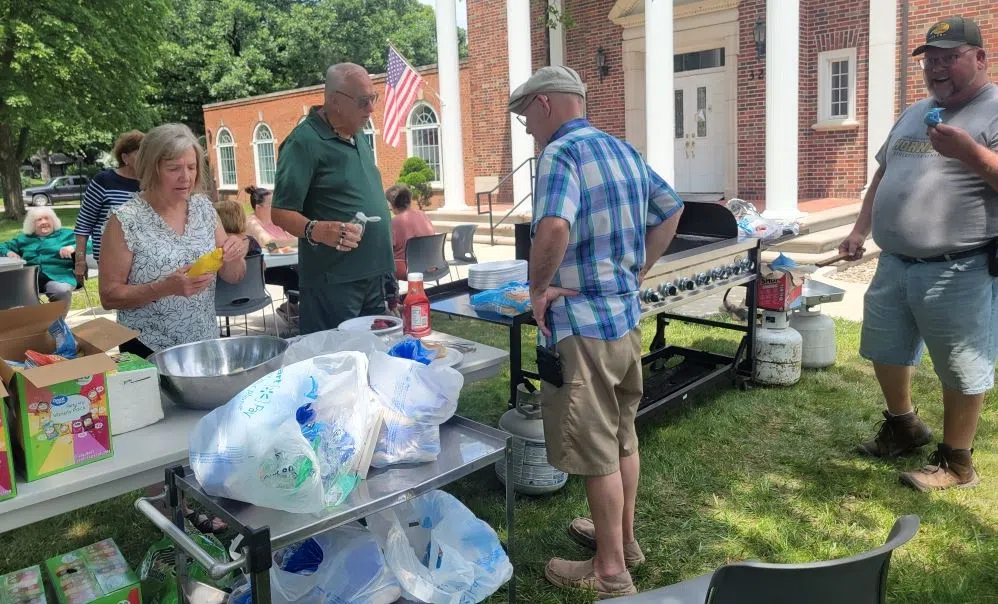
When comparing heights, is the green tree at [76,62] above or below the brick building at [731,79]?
above

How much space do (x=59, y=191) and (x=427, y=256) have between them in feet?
115

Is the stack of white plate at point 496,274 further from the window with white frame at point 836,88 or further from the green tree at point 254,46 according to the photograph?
the green tree at point 254,46

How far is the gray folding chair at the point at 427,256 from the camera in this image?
679cm

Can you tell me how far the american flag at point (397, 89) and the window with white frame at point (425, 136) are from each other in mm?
4651

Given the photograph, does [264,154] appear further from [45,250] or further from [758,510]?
[758,510]

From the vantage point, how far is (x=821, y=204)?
38.5 feet

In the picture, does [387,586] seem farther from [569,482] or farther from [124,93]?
[124,93]

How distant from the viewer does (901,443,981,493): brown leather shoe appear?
3490mm

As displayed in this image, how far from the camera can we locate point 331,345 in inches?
101

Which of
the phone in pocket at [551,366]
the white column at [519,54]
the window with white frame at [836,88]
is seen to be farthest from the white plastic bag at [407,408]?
the window with white frame at [836,88]

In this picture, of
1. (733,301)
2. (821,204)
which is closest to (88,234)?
(733,301)

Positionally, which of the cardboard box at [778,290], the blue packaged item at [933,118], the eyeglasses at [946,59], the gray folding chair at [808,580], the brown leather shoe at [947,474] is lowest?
the brown leather shoe at [947,474]

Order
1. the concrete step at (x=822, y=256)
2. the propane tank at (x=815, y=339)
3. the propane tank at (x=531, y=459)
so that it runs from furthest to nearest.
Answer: the concrete step at (x=822, y=256), the propane tank at (x=815, y=339), the propane tank at (x=531, y=459)

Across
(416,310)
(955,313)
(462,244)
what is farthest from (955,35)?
(462,244)
